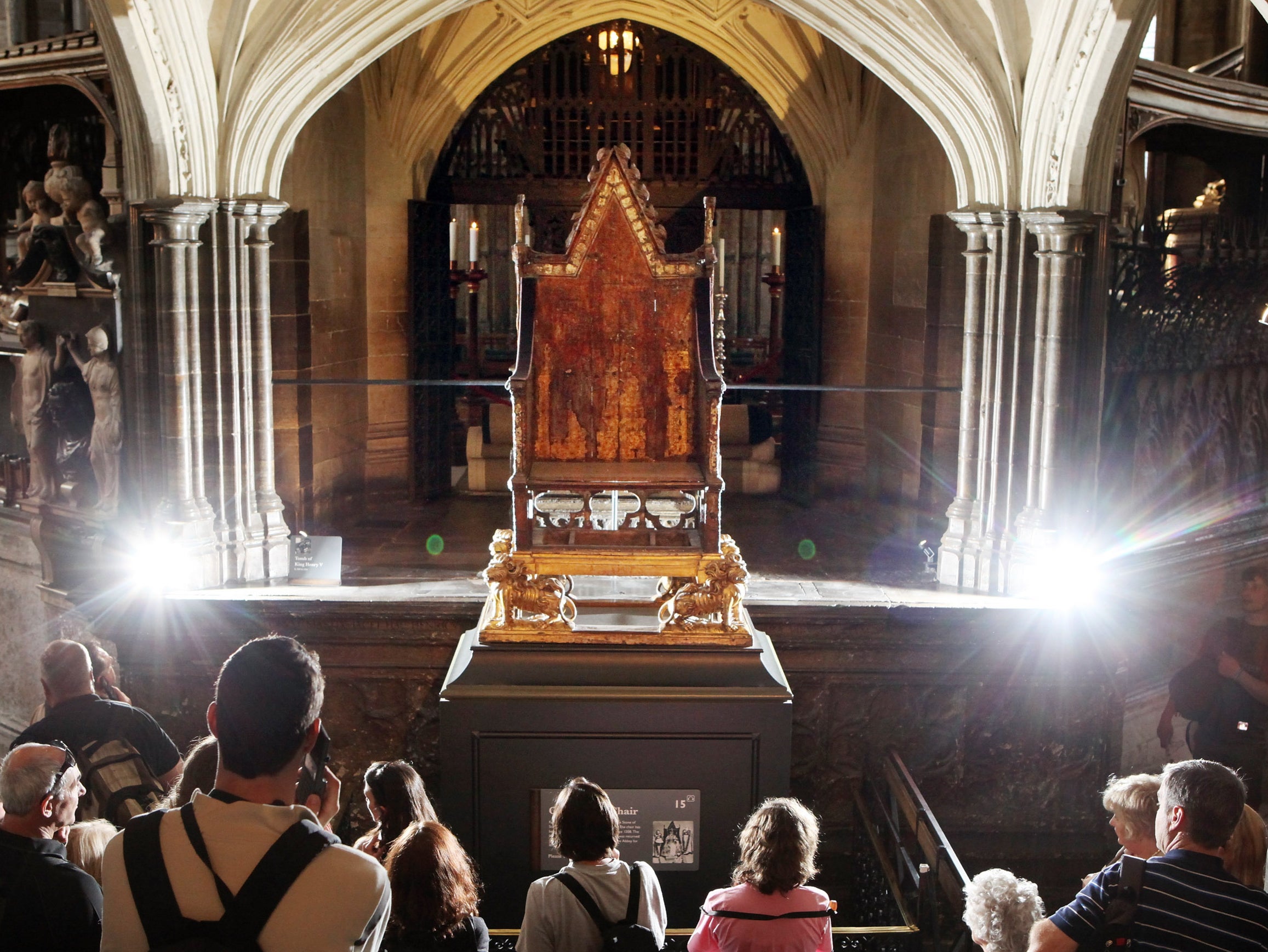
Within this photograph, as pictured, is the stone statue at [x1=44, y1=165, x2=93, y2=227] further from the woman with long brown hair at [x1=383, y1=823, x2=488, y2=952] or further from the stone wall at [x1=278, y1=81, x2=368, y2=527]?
the woman with long brown hair at [x1=383, y1=823, x2=488, y2=952]

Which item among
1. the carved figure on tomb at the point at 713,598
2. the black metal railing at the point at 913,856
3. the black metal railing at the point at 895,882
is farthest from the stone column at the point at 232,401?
the black metal railing at the point at 913,856

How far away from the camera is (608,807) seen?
3.72 metres

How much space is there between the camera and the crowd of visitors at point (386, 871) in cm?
219

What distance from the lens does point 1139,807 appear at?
11.8ft

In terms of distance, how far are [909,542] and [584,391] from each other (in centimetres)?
291

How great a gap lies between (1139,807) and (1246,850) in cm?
32

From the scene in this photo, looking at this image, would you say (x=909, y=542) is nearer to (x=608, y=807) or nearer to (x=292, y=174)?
(x=292, y=174)

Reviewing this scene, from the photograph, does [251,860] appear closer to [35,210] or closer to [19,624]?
[35,210]

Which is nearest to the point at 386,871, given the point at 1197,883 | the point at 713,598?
the point at 1197,883

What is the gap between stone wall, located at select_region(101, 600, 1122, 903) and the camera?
22.2ft

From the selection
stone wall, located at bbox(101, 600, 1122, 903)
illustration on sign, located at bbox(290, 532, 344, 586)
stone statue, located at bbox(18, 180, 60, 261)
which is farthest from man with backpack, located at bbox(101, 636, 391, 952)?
stone statue, located at bbox(18, 180, 60, 261)

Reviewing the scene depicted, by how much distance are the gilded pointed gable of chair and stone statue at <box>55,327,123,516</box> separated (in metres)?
2.30

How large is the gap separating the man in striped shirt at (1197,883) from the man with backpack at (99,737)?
3094 mm

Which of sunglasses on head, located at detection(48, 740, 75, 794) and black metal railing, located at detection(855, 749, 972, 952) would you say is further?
black metal railing, located at detection(855, 749, 972, 952)
